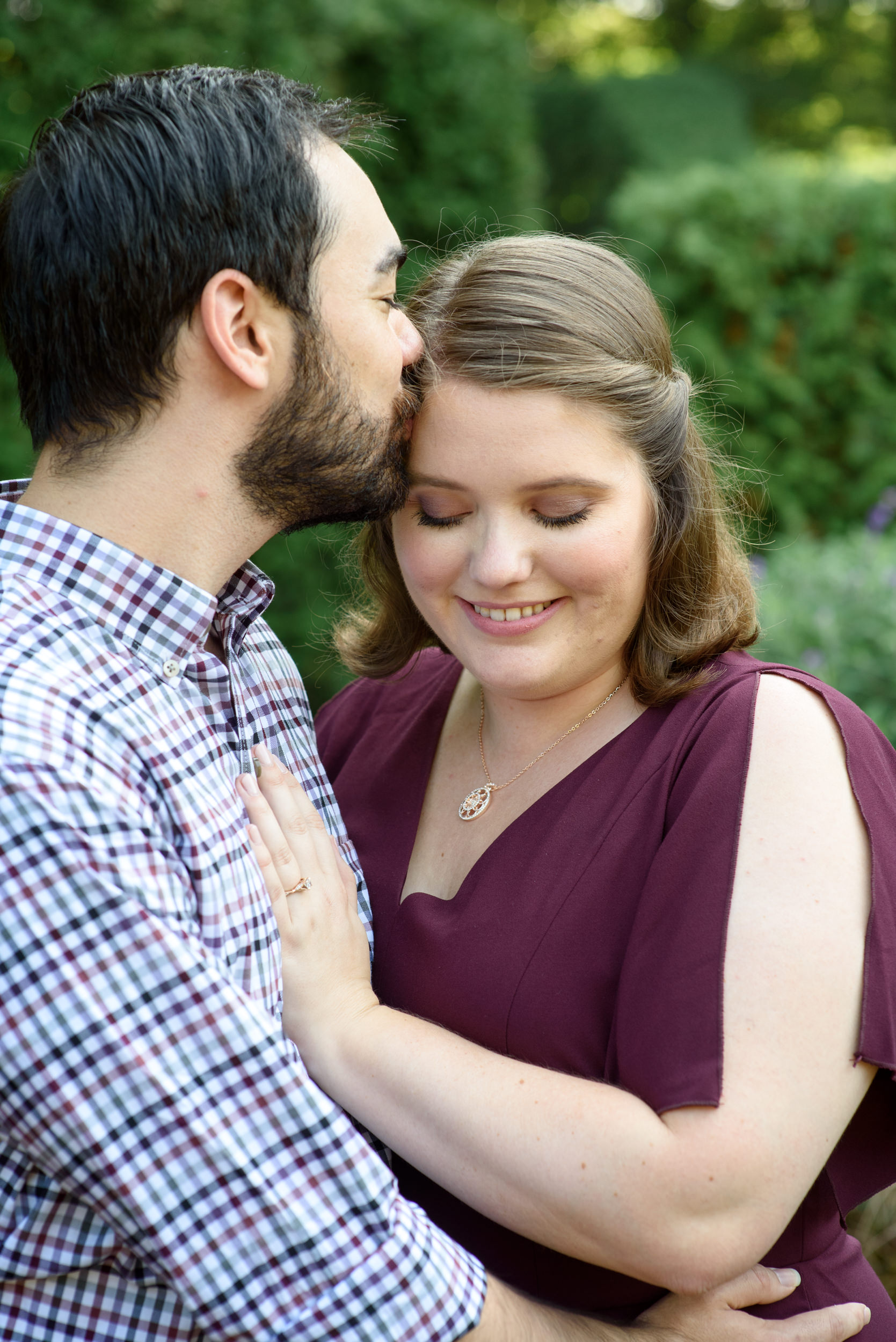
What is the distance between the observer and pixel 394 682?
9.01 feet

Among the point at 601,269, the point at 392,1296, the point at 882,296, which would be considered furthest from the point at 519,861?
the point at 882,296

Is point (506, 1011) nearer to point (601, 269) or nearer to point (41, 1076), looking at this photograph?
point (41, 1076)

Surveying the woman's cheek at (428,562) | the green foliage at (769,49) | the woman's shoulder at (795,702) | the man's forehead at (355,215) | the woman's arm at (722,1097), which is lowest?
the woman's arm at (722,1097)

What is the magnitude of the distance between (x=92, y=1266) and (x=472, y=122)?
7.27 metres

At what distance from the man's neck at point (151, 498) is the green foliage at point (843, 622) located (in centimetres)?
213

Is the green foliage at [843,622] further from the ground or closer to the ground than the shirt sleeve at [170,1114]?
closer to the ground

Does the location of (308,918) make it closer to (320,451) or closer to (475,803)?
(475,803)

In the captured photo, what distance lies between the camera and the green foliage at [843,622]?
12.9ft

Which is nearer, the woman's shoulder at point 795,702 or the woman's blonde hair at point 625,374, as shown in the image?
the woman's shoulder at point 795,702

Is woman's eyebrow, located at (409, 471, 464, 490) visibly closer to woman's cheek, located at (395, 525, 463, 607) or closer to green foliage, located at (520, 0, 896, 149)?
woman's cheek, located at (395, 525, 463, 607)

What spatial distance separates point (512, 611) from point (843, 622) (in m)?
2.50

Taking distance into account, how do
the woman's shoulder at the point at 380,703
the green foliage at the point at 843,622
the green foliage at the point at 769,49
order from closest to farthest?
the woman's shoulder at the point at 380,703 < the green foliage at the point at 843,622 < the green foliage at the point at 769,49

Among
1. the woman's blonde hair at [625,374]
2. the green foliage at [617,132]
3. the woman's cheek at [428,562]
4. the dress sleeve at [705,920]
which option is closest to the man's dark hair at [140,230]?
the woman's blonde hair at [625,374]

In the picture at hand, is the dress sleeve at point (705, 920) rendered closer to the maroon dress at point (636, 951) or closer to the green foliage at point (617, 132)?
the maroon dress at point (636, 951)
